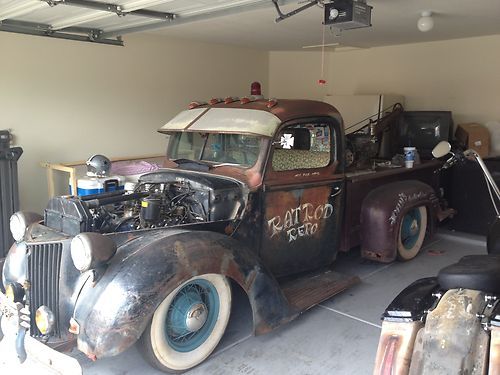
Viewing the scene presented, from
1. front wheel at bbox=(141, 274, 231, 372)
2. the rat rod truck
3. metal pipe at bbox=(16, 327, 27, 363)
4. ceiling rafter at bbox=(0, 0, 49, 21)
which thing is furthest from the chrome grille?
ceiling rafter at bbox=(0, 0, 49, 21)

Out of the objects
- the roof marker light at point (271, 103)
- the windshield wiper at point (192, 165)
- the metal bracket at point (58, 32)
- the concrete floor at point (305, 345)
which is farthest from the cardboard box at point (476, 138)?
the metal bracket at point (58, 32)

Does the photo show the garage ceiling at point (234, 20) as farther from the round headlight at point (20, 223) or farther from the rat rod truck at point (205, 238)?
the round headlight at point (20, 223)

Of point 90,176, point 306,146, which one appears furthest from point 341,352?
point 90,176

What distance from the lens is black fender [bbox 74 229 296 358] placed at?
2.19 meters

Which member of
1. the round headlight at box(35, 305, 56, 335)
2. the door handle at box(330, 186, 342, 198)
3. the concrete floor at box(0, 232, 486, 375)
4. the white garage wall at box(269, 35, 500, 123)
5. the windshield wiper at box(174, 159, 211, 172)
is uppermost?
the white garage wall at box(269, 35, 500, 123)

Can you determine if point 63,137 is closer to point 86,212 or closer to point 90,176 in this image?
point 90,176

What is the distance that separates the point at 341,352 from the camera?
278 cm

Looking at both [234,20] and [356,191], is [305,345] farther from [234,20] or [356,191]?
[234,20]

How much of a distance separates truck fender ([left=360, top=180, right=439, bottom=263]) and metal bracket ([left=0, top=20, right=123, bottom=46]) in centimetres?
338

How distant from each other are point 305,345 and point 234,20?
3.29 metres

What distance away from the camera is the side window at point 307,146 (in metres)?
3.51

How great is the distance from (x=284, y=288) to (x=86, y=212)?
4.86 feet

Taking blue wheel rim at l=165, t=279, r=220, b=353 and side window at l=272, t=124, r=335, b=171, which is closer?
blue wheel rim at l=165, t=279, r=220, b=353

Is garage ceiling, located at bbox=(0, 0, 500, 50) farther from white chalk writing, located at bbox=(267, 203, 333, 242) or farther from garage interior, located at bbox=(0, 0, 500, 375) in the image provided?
white chalk writing, located at bbox=(267, 203, 333, 242)
